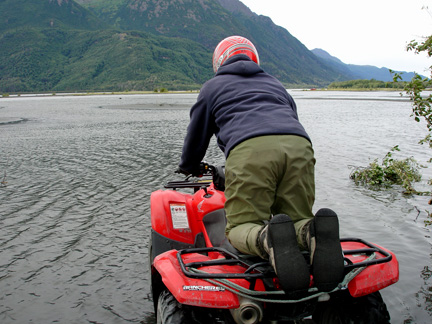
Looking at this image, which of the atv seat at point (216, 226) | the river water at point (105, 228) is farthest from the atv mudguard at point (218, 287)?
the river water at point (105, 228)

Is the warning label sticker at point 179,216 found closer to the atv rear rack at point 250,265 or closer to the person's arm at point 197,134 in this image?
the person's arm at point 197,134

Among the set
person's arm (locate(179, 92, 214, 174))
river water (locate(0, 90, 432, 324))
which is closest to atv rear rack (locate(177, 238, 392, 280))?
person's arm (locate(179, 92, 214, 174))

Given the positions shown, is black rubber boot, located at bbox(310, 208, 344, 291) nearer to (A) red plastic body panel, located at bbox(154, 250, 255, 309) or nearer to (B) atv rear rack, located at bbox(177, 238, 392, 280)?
(B) atv rear rack, located at bbox(177, 238, 392, 280)

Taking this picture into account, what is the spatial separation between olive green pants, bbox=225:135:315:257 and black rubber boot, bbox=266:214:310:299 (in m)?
0.27

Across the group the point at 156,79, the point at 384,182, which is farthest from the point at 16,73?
the point at 384,182

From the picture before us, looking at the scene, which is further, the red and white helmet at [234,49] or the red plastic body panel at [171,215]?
the red plastic body panel at [171,215]

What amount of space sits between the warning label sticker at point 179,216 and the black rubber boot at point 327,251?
5.91 feet

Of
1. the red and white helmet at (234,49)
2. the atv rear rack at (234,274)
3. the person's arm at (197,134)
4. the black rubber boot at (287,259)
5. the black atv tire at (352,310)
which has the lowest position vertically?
the black atv tire at (352,310)

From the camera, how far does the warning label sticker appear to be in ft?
12.0

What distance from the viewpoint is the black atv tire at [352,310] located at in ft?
7.95

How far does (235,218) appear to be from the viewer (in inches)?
97.5

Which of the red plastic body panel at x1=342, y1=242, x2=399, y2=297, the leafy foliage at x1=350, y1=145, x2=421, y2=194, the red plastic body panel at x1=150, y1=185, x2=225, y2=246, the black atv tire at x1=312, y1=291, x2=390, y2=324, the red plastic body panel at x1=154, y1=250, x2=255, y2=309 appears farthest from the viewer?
the leafy foliage at x1=350, y1=145, x2=421, y2=194

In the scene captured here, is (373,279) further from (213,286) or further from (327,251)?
(213,286)

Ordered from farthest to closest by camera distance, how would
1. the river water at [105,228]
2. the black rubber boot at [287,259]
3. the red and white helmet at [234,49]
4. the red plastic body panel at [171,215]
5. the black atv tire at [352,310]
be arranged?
1. the river water at [105,228]
2. the red plastic body panel at [171,215]
3. the red and white helmet at [234,49]
4. the black atv tire at [352,310]
5. the black rubber boot at [287,259]
